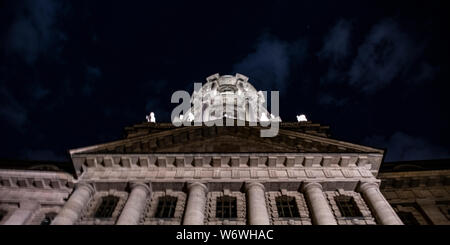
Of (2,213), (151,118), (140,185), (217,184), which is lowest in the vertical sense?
(2,213)

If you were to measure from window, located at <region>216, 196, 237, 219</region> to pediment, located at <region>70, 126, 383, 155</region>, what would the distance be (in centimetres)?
362

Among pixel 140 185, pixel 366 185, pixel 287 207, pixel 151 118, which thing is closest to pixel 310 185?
pixel 287 207

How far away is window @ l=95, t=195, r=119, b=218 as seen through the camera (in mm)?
20853

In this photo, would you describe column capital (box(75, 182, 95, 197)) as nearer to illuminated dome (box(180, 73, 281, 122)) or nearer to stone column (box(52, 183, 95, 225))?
stone column (box(52, 183, 95, 225))

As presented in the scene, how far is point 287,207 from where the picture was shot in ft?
69.9

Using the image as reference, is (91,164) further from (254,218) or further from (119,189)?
(254,218)

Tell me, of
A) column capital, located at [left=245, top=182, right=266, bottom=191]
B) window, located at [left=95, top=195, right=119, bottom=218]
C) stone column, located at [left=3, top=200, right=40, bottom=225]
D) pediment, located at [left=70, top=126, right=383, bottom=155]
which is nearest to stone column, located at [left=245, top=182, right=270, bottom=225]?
column capital, located at [left=245, top=182, right=266, bottom=191]

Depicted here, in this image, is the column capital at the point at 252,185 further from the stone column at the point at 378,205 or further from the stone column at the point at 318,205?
the stone column at the point at 378,205

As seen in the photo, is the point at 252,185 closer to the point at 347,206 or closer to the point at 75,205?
the point at 347,206

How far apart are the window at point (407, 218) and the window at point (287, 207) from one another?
7645 millimetres

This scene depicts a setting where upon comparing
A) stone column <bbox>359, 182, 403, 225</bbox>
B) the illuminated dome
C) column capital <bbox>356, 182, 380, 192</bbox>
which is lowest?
stone column <bbox>359, 182, 403, 225</bbox>

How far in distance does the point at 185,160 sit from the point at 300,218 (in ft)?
28.0

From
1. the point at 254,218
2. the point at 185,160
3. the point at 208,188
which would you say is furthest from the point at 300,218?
the point at 185,160

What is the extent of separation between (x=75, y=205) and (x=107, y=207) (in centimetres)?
214
